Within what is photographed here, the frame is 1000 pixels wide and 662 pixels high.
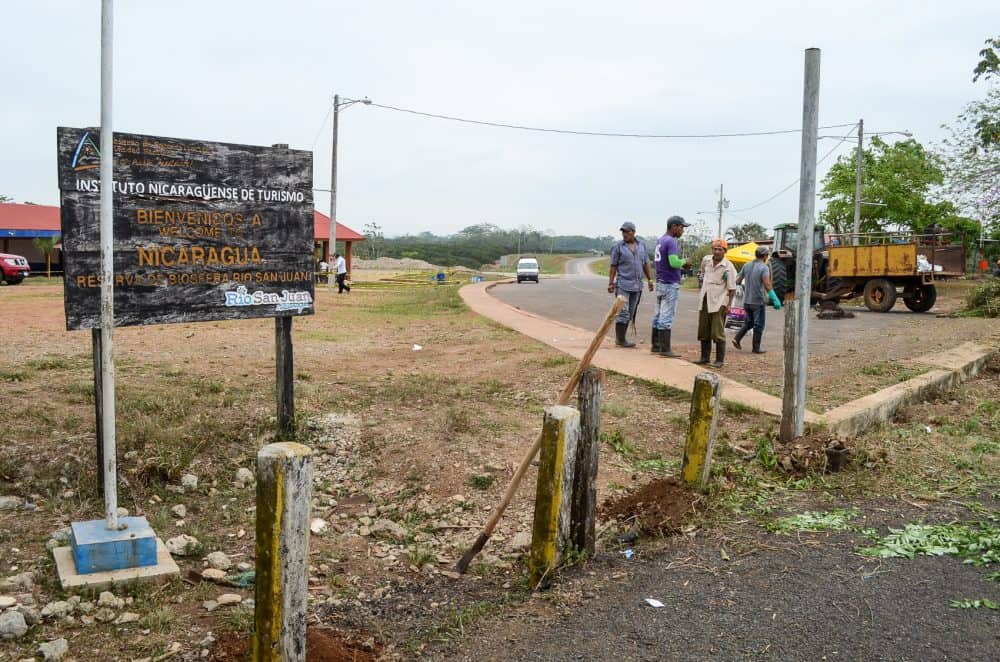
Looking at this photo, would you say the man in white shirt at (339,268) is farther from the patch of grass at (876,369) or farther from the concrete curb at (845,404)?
the patch of grass at (876,369)

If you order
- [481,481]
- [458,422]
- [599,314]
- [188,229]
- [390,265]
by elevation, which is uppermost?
[390,265]

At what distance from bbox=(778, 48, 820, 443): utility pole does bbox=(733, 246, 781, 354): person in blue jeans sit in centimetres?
491

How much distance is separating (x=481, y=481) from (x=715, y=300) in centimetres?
468

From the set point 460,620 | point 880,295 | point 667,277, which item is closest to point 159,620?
point 460,620

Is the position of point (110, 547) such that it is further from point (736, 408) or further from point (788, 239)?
point (788, 239)

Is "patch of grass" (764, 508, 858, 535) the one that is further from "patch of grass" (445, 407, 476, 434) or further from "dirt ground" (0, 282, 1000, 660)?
"patch of grass" (445, 407, 476, 434)

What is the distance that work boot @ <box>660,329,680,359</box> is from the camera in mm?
10008

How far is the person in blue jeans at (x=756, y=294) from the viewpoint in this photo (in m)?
10.8

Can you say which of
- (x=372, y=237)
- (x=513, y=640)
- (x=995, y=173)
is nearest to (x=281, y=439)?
(x=513, y=640)

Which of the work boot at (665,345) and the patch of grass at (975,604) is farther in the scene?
the work boot at (665,345)

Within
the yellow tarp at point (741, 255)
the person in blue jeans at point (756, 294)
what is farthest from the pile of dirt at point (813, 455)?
the yellow tarp at point (741, 255)

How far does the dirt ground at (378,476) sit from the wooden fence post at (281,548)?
48cm

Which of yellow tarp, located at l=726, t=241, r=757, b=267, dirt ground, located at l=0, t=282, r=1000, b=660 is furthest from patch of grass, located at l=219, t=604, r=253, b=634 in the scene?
yellow tarp, located at l=726, t=241, r=757, b=267

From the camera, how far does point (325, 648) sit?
3.33 m
